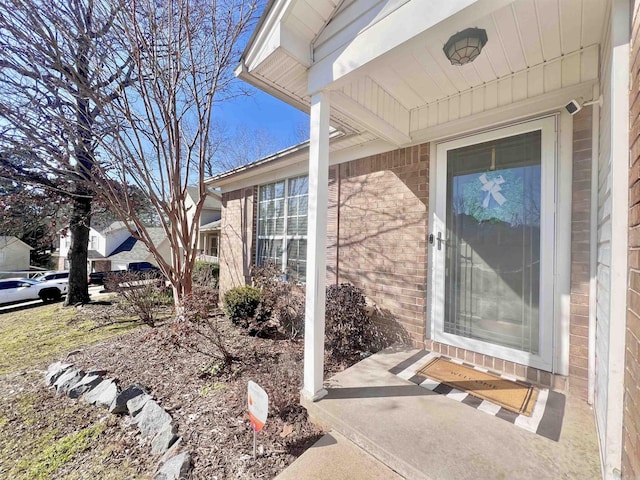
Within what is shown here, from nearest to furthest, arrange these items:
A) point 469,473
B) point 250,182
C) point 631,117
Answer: point 631,117 < point 469,473 < point 250,182

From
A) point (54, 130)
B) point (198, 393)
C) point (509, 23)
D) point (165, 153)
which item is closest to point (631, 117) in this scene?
point (509, 23)

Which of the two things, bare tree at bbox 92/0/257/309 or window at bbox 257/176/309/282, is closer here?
bare tree at bbox 92/0/257/309

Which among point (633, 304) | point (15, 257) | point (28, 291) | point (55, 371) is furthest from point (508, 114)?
point (15, 257)

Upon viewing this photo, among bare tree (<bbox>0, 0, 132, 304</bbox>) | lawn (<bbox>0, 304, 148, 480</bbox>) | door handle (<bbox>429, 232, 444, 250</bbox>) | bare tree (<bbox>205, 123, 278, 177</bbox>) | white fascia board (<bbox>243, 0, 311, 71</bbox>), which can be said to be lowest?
lawn (<bbox>0, 304, 148, 480</bbox>)

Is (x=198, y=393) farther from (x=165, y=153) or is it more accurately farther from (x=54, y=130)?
(x=54, y=130)

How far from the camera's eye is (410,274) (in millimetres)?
3607

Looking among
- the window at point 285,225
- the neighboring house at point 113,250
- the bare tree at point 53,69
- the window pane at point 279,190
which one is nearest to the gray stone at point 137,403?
the window at point 285,225

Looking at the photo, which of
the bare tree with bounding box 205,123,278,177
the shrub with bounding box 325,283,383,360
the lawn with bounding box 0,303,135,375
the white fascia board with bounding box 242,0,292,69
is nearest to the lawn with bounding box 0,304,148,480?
the lawn with bounding box 0,303,135,375

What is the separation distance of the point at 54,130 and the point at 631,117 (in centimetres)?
802

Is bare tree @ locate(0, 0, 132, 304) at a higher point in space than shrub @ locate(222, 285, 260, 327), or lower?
higher

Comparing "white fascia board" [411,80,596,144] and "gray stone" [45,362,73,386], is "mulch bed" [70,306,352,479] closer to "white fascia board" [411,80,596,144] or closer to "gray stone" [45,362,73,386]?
"gray stone" [45,362,73,386]

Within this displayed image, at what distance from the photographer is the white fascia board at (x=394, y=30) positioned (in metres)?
1.70

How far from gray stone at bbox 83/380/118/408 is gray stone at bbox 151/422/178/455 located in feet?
3.68

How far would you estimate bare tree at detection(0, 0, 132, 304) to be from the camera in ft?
14.3
